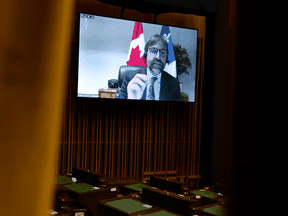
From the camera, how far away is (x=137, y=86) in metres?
5.27

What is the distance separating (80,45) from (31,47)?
4911mm

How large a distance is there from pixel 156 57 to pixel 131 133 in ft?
5.19

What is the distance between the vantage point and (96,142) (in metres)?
5.40

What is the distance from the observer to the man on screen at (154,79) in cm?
525

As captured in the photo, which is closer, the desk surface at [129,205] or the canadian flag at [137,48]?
the desk surface at [129,205]

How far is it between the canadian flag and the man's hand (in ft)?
0.88

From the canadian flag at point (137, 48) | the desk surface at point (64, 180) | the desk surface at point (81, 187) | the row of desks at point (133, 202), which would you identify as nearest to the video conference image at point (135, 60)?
the canadian flag at point (137, 48)

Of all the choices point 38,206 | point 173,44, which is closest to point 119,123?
point 173,44

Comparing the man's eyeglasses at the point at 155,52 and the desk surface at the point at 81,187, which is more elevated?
the man's eyeglasses at the point at 155,52

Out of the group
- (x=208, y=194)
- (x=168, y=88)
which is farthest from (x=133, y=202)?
(x=168, y=88)

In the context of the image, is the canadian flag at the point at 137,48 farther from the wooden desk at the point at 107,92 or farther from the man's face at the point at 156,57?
the wooden desk at the point at 107,92

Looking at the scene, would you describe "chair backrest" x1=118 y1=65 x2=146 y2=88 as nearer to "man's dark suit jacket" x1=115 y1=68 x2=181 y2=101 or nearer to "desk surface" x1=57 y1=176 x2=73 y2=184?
"man's dark suit jacket" x1=115 y1=68 x2=181 y2=101

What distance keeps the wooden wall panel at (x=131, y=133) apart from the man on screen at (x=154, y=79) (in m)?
0.40

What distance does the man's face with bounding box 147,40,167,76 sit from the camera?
538cm
